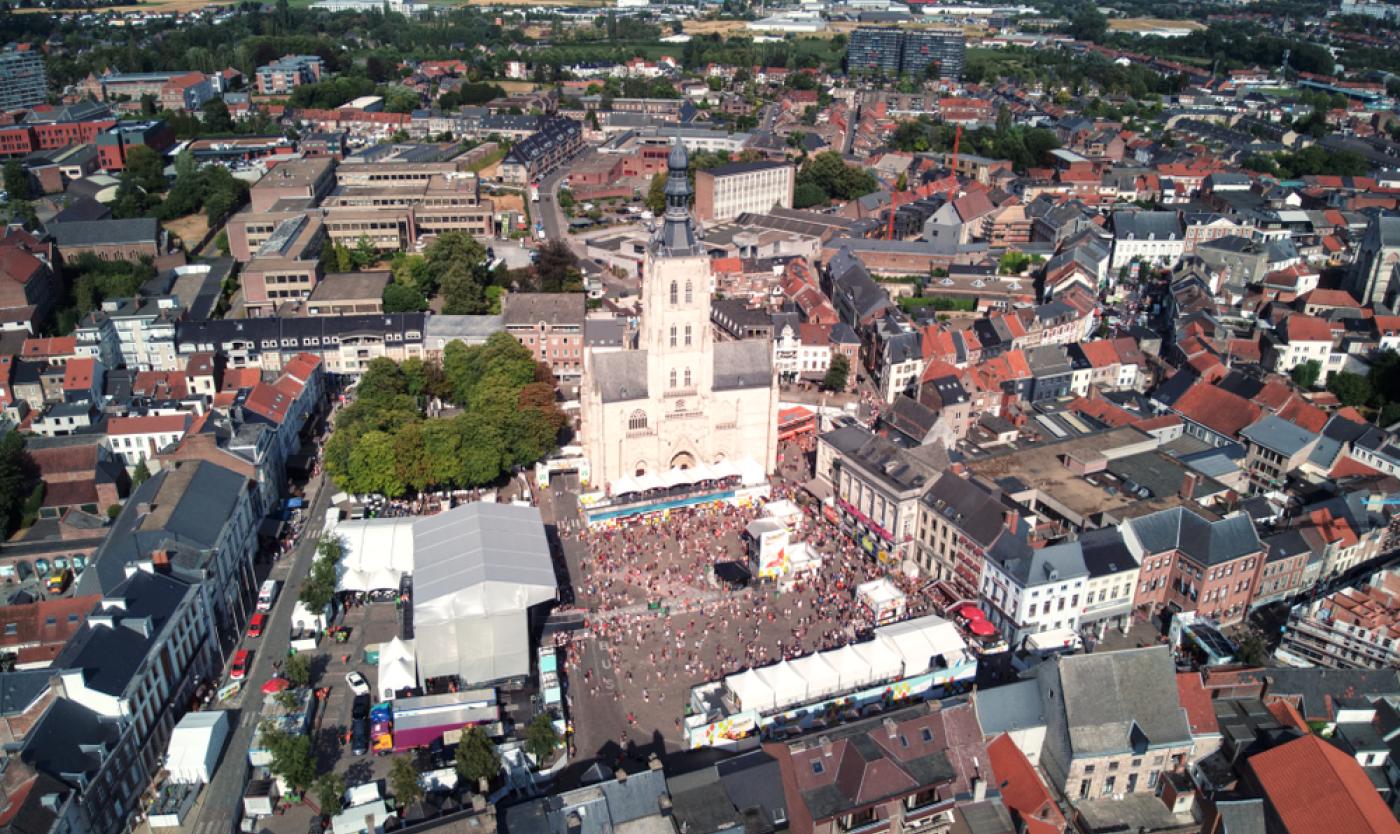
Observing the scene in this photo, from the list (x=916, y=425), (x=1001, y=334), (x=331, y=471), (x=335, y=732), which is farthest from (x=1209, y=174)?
(x=335, y=732)

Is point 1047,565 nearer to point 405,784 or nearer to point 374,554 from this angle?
point 405,784

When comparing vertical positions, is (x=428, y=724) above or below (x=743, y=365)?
below

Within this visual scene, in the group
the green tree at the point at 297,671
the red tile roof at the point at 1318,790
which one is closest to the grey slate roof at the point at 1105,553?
the red tile roof at the point at 1318,790

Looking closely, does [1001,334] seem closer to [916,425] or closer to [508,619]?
[916,425]

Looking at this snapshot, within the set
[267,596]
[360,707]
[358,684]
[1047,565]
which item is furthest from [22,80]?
[1047,565]

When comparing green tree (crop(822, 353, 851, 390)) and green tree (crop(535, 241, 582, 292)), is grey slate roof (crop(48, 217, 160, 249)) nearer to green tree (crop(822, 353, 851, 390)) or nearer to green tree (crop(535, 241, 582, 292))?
green tree (crop(535, 241, 582, 292))

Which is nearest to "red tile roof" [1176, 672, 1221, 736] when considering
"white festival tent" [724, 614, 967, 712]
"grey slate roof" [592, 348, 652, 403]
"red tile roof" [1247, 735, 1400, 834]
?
"red tile roof" [1247, 735, 1400, 834]

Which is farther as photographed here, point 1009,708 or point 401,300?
point 401,300
